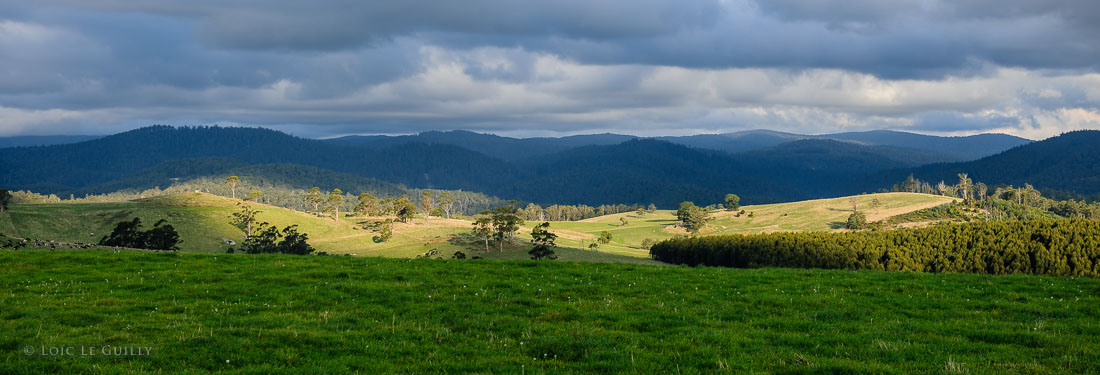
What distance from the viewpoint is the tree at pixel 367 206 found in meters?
187

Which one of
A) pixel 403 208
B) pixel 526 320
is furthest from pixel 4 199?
pixel 526 320

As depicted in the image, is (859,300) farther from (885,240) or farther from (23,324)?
(885,240)

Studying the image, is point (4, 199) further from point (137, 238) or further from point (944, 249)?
point (944, 249)

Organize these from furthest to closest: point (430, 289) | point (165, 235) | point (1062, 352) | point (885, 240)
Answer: point (885, 240) < point (165, 235) < point (430, 289) < point (1062, 352)

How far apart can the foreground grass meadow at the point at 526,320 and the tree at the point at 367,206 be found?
16379 centimetres

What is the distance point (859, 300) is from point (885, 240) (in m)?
85.2

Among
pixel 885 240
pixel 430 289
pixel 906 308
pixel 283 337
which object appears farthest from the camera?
pixel 885 240

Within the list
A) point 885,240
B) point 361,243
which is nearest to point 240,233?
point 361,243

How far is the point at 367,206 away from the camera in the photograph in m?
188

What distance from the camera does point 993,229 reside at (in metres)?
84.8

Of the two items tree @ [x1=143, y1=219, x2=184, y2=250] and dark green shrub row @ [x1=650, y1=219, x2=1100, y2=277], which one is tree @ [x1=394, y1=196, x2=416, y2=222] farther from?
tree @ [x1=143, y1=219, x2=184, y2=250]

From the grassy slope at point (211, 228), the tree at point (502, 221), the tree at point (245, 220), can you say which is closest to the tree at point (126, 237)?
the grassy slope at point (211, 228)

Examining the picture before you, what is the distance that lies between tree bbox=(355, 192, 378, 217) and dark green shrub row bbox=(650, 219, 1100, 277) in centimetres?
11282

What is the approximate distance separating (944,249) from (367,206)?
15601 cm
